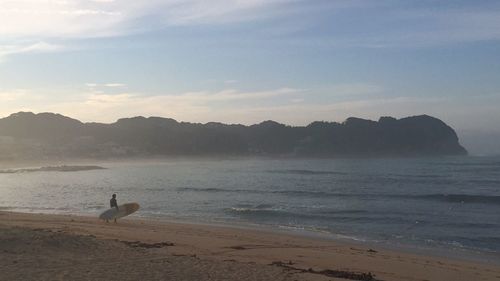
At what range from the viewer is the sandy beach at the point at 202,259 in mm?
11367

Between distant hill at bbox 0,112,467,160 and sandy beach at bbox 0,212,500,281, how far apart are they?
14075cm

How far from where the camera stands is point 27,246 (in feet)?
44.8

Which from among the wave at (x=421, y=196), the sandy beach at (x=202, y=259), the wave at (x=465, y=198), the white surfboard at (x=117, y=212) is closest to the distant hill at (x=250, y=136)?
the wave at (x=421, y=196)

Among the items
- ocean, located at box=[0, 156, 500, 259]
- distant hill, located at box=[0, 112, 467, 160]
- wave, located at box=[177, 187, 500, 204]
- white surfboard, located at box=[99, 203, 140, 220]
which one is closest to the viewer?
ocean, located at box=[0, 156, 500, 259]

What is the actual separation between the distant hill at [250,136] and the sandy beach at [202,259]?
462 ft

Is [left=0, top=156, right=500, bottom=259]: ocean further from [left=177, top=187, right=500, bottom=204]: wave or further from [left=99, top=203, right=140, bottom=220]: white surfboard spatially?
[left=99, top=203, right=140, bottom=220]: white surfboard

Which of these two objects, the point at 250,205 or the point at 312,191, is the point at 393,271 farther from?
the point at 312,191

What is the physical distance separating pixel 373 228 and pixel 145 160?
426 feet

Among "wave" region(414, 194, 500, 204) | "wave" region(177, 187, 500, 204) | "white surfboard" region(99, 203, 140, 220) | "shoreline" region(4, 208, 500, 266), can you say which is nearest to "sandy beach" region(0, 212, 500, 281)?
"shoreline" region(4, 208, 500, 266)

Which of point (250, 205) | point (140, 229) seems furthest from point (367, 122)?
point (140, 229)

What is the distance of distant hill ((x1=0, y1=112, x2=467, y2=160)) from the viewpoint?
165 m

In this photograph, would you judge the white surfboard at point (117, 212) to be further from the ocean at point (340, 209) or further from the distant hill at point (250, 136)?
the distant hill at point (250, 136)

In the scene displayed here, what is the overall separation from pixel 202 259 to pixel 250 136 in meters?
175

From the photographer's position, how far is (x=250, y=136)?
617 ft
